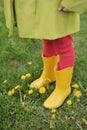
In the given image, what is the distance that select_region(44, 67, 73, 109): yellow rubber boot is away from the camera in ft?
7.61

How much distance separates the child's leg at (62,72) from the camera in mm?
2236

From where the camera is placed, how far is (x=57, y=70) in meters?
2.32

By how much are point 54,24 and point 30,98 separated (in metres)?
0.62

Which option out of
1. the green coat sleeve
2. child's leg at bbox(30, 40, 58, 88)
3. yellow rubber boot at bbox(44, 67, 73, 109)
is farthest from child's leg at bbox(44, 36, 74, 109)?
the green coat sleeve

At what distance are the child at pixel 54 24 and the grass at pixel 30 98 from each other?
0.30ft

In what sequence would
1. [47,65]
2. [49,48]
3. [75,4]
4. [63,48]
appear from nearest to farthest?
[75,4], [63,48], [49,48], [47,65]

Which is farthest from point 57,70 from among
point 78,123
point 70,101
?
point 78,123

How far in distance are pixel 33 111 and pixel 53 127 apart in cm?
22

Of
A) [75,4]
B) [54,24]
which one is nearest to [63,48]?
[54,24]

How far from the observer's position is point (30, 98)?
7.90ft

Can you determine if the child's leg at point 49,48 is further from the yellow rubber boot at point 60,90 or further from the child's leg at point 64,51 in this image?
the yellow rubber boot at point 60,90

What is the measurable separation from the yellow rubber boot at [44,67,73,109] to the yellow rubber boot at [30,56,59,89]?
0.45ft

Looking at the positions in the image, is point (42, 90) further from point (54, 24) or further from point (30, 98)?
point (54, 24)

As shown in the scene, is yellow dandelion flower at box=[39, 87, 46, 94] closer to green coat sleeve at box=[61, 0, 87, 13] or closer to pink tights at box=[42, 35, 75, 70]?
pink tights at box=[42, 35, 75, 70]
